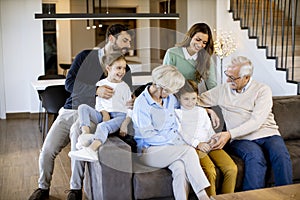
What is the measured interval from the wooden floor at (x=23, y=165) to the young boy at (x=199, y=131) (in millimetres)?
1289

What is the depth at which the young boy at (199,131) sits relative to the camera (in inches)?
118

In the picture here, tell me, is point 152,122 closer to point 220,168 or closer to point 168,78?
point 168,78

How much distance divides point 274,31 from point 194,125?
14.0ft

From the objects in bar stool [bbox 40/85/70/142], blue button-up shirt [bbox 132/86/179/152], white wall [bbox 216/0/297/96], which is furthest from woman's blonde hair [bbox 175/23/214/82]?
white wall [bbox 216/0/297/96]

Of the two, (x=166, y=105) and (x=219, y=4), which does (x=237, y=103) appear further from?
(x=219, y=4)

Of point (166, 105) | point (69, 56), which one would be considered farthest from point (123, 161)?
point (69, 56)

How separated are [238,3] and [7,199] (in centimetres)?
522

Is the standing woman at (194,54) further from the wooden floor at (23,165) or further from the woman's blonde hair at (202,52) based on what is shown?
the wooden floor at (23,165)

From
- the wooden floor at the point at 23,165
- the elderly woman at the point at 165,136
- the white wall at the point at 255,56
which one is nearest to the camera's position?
the elderly woman at the point at 165,136

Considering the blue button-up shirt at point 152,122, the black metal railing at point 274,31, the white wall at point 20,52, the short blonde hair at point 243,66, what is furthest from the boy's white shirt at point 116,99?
the white wall at point 20,52

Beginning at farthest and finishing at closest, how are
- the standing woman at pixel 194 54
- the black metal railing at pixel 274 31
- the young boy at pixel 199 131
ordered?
the black metal railing at pixel 274 31 → the standing woman at pixel 194 54 → the young boy at pixel 199 131

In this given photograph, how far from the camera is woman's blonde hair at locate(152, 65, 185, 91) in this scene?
2932 mm

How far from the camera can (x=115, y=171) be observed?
2.87m

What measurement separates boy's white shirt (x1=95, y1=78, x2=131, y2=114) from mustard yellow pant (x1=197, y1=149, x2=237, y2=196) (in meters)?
0.65
